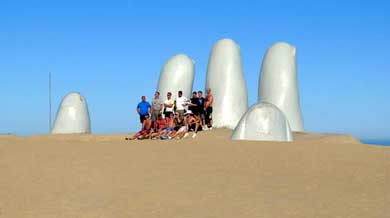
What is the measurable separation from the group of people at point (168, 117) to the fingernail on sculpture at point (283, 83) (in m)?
3.75

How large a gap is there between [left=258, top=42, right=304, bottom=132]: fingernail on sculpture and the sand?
799 cm

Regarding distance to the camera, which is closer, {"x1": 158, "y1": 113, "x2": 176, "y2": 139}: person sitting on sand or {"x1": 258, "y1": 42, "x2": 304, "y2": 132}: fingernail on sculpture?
{"x1": 158, "y1": 113, "x2": 176, "y2": 139}: person sitting on sand

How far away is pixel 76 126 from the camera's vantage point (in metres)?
A: 20.0

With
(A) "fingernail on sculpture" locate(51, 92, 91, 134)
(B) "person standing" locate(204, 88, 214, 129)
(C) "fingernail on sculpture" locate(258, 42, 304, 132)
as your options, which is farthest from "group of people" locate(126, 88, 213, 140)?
(A) "fingernail on sculpture" locate(51, 92, 91, 134)

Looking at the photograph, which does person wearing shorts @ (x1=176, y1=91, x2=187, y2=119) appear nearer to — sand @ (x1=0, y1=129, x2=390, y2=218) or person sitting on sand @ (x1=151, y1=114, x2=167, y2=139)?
person sitting on sand @ (x1=151, y1=114, x2=167, y2=139)

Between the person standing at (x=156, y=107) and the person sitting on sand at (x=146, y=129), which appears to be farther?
the person standing at (x=156, y=107)

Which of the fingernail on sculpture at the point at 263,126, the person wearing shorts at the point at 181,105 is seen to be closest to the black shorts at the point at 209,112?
the person wearing shorts at the point at 181,105

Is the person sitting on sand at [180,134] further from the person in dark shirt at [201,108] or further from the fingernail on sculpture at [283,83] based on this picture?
the fingernail on sculpture at [283,83]

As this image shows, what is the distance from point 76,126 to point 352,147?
1174 cm

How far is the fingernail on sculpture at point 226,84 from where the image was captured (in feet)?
62.7

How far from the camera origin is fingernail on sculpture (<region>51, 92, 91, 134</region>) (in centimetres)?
1997

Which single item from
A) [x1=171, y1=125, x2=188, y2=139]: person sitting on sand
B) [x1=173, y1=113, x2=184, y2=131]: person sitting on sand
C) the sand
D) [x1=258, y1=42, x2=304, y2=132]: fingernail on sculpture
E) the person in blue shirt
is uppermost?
[x1=258, y1=42, x2=304, y2=132]: fingernail on sculpture

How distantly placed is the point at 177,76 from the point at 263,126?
6.58 meters

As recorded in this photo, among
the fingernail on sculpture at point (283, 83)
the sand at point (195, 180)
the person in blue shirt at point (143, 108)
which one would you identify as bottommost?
the sand at point (195, 180)
